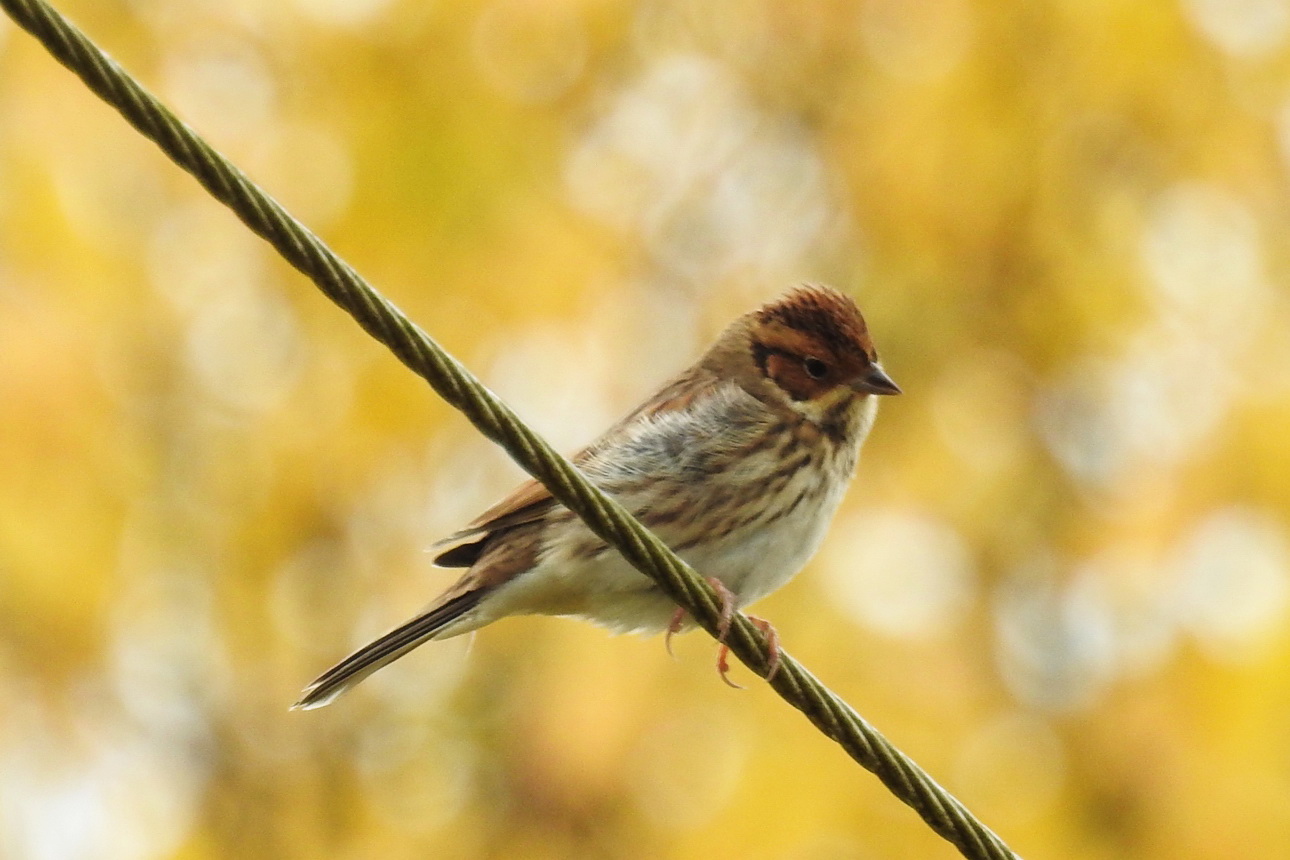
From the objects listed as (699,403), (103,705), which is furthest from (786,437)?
(103,705)

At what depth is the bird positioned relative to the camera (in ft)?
14.1

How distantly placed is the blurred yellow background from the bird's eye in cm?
124

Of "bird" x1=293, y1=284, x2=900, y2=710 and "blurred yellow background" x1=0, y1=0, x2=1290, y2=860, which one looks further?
"blurred yellow background" x1=0, y1=0, x2=1290, y2=860

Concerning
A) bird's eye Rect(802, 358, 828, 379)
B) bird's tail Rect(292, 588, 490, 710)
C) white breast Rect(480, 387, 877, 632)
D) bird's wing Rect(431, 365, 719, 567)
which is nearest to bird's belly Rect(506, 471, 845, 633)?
white breast Rect(480, 387, 877, 632)

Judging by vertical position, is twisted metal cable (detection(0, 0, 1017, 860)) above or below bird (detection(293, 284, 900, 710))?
below

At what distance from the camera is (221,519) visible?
5.99m

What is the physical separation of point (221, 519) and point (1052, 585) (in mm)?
3155

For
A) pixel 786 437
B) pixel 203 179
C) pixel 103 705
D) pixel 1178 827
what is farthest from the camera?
pixel 103 705

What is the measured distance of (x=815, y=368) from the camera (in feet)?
15.5

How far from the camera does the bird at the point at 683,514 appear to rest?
4.30m

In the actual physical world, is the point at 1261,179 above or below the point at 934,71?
below

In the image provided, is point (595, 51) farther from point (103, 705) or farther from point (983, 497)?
point (103, 705)

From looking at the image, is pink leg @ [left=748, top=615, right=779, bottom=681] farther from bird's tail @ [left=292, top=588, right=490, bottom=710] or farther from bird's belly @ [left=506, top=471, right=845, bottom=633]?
bird's tail @ [left=292, top=588, right=490, bottom=710]

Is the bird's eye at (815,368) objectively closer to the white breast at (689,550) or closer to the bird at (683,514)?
the bird at (683,514)
